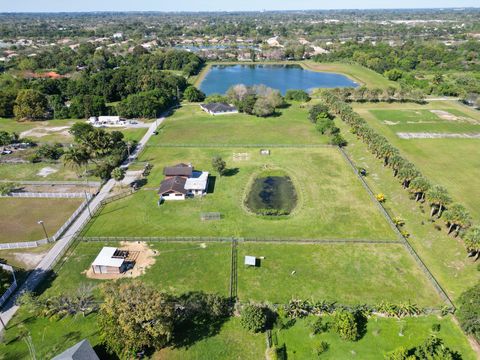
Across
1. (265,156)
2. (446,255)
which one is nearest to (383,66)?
(265,156)

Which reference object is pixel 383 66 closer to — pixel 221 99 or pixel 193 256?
pixel 221 99

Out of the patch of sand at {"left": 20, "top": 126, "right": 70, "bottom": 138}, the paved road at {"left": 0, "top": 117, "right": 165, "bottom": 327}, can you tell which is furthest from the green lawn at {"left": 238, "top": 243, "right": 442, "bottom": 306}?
A: the patch of sand at {"left": 20, "top": 126, "right": 70, "bottom": 138}

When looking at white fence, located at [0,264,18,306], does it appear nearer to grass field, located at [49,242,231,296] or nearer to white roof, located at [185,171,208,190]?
grass field, located at [49,242,231,296]

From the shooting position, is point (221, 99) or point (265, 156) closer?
point (265, 156)

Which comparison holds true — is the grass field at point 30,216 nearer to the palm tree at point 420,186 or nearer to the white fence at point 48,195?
the white fence at point 48,195

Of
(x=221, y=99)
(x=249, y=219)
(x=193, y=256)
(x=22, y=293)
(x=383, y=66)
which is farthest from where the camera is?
(x=383, y=66)

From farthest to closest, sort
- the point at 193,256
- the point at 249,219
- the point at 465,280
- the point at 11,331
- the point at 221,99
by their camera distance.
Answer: the point at 221,99, the point at 249,219, the point at 193,256, the point at 465,280, the point at 11,331

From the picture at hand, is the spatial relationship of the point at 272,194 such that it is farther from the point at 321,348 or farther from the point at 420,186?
the point at 321,348
